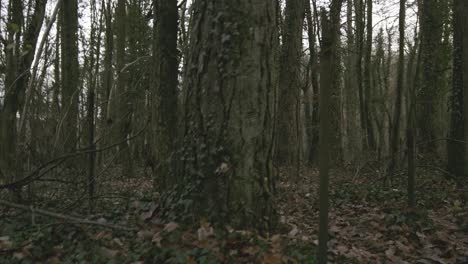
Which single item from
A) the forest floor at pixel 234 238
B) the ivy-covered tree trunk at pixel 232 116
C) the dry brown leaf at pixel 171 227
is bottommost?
the forest floor at pixel 234 238

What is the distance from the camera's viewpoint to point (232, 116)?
12.7 ft

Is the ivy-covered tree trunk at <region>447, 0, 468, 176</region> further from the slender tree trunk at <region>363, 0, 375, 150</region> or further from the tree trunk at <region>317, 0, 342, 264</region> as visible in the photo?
the slender tree trunk at <region>363, 0, 375, 150</region>

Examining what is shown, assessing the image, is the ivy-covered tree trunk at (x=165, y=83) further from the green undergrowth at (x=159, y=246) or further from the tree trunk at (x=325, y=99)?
the tree trunk at (x=325, y=99)

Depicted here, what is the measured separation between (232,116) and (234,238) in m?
1.09

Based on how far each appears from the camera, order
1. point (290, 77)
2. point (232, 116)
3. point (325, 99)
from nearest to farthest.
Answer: point (325, 99) → point (232, 116) → point (290, 77)

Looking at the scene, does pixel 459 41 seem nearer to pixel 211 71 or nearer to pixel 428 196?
pixel 428 196

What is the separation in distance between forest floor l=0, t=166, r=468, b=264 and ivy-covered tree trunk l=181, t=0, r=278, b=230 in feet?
0.95

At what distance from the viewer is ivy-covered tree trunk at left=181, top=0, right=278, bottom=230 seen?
3836mm

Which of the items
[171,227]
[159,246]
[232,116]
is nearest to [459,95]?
[232,116]

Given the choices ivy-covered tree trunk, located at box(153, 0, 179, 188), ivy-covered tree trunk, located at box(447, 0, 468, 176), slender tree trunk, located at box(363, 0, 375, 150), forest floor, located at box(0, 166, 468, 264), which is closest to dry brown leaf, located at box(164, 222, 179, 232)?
forest floor, located at box(0, 166, 468, 264)

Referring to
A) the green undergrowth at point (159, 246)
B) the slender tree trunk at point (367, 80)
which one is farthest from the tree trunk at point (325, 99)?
the slender tree trunk at point (367, 80)

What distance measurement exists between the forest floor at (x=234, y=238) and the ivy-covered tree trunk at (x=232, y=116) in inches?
11.4

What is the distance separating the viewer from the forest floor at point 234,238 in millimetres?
3354

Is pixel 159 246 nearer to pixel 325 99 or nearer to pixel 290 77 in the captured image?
pixel 325 99
